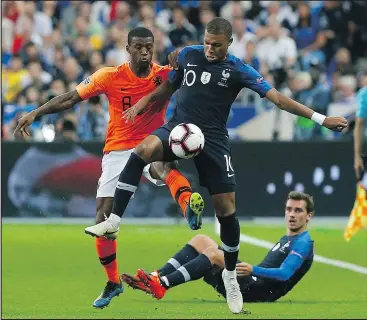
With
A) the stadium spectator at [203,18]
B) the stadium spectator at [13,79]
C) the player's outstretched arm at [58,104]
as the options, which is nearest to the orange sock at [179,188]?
the player's outstretched arm at [58,104]

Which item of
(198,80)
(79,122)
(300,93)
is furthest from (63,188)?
(198,80)

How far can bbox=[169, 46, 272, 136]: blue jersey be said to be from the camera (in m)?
10.7

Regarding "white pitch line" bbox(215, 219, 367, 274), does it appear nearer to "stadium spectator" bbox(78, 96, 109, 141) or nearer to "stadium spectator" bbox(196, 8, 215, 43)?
"stadium spectator" bbox(78, 96, 109, 141)

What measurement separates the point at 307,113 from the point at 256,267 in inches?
71.7

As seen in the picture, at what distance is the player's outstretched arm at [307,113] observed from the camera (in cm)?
1042

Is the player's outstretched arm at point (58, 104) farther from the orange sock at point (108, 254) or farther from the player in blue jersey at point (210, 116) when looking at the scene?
the orange sock at point (108, 254)

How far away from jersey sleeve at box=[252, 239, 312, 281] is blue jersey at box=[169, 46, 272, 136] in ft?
4.98

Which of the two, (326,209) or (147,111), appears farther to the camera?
(326,209)

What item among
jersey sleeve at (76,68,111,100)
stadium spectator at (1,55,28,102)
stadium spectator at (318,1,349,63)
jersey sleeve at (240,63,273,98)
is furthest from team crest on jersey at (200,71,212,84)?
stadium spectator at (318,1,349,63)

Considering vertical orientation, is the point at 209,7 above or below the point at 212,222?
above

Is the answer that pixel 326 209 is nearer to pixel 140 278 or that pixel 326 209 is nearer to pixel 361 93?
pixel 361 93

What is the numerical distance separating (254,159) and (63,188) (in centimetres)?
316

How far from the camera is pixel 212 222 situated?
67.3 feet

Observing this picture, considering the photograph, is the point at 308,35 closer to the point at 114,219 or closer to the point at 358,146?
the point at 358,146
